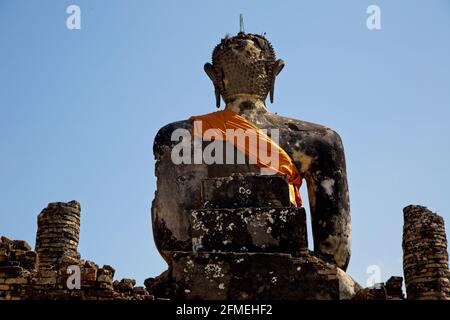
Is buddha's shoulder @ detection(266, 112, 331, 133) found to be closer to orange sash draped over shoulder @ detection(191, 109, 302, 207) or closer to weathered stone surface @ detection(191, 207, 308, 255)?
orange sash draped over shoulder @ detection(191, 109, 302, 207)

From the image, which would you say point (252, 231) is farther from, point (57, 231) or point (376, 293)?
point (57, 231)

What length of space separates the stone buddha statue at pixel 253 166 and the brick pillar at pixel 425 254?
10.6 m

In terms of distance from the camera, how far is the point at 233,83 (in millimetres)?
10812

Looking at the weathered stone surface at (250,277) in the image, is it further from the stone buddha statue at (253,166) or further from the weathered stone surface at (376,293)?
the stone buddha statue at (253,166)

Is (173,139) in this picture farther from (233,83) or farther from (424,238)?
(424,238)

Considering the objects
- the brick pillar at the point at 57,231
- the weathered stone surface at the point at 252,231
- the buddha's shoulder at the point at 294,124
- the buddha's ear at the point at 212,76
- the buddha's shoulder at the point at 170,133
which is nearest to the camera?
the weathered stone surface at the point at 252,231

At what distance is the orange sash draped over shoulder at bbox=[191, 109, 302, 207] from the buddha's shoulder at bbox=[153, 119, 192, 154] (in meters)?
0.11

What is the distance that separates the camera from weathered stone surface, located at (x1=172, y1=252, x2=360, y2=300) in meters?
7.95

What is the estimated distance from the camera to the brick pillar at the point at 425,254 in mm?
20484

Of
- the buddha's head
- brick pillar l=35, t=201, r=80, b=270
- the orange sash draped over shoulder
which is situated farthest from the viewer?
brick pillar l=35, t=201, r=80, b=270

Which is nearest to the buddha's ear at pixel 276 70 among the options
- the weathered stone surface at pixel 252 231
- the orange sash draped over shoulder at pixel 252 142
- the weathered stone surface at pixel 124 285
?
the orange sash draped over shoulder at pixel 252 142

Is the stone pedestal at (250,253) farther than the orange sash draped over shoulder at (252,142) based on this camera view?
No

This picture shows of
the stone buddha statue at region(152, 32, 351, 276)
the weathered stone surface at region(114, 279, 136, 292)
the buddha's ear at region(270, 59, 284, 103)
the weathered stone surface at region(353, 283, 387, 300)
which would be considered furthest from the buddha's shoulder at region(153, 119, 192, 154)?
the weathered stone surface at region(353, 283, 387, 300)
